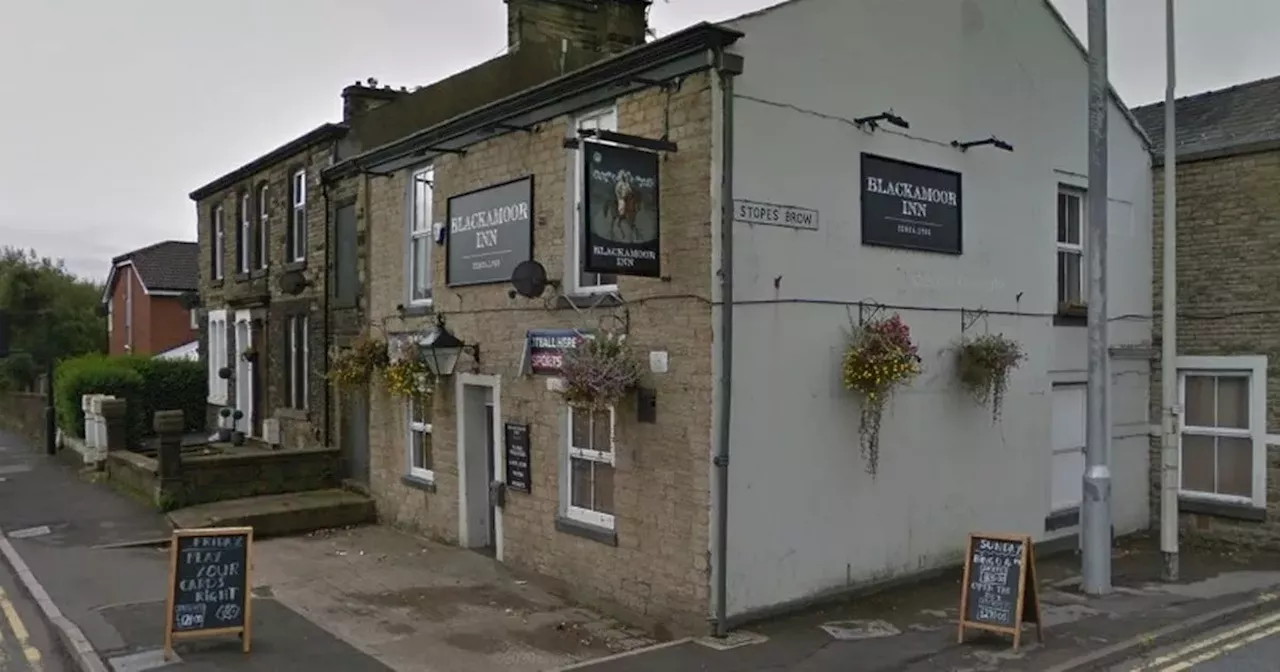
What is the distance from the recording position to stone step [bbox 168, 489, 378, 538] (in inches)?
574

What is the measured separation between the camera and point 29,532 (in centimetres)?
1495

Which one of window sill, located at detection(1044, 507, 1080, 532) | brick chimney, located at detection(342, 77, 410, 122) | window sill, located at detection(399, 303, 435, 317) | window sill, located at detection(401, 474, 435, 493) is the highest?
brick chimney, located at detection(342, 77, 410, 122)

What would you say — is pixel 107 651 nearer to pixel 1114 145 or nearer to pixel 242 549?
pixel 242 549

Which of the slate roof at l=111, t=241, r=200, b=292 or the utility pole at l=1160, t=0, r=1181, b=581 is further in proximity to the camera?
the slate roof at l=111, t=241, r=200, b=292

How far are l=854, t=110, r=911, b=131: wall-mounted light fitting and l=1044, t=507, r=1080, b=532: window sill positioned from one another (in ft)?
18.1

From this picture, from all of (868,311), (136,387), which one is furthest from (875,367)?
(136,387)

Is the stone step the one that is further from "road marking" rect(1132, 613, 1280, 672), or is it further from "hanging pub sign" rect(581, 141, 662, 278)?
"road marking" rect(1132, 613, 1280, 672)

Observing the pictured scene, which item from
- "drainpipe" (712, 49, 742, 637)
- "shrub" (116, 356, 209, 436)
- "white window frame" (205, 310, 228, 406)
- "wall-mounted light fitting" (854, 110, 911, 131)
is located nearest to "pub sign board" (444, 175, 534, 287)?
"drainpipe" (712, 49, 742, 637)

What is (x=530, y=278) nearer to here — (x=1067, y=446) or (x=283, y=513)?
(x=283, y=513)

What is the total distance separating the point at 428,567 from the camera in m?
12.5

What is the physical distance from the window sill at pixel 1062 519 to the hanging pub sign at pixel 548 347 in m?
6.48

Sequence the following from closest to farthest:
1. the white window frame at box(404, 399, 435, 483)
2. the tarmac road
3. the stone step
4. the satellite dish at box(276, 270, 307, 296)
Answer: the tarmac road → the white window frame at box(404, 399, 435, 483) → the stone step → the satellite dish at box(276, 270, 307, 296)

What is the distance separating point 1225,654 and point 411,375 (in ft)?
32.4

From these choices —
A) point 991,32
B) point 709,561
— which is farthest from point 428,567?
point 991,32
